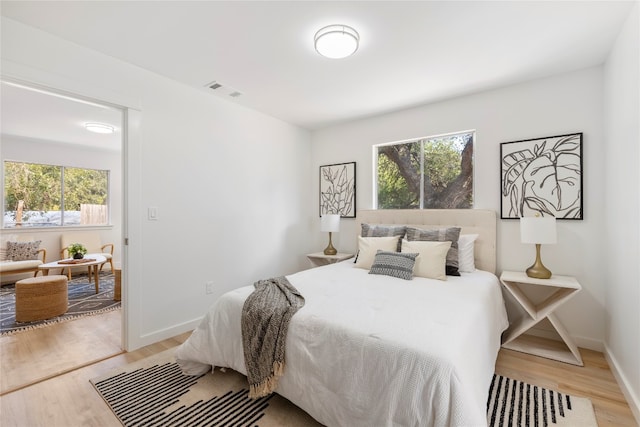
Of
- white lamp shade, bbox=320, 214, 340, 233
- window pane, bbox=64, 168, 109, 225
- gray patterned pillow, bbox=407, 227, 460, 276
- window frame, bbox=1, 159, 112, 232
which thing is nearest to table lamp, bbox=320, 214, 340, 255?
white lamp shade, bbox=320, 214, 340, 233

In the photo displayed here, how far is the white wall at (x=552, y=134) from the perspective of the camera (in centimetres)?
260

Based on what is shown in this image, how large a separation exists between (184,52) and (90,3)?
25.3 inches

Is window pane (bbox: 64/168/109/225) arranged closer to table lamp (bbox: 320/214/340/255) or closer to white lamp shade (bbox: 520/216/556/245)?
table lamp (bbox: 320/214/340/255)

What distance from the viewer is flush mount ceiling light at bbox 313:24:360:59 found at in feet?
6.82

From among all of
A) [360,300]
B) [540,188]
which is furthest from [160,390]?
[540,188]

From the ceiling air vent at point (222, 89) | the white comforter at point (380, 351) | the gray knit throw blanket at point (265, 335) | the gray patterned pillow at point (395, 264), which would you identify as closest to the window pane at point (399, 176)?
the gray patterned pillow at point (395, 264)

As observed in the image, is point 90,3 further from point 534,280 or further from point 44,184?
point 44,184

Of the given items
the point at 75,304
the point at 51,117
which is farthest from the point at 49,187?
the point at 75,304

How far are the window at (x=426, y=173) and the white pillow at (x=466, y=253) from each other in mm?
440

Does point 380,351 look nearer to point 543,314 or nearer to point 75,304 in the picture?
Answer: point 543,314

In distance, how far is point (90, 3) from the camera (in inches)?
73.6

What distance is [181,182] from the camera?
301 cm

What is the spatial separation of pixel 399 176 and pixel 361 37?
1.98 metres

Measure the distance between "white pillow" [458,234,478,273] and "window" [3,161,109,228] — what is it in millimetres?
6822
